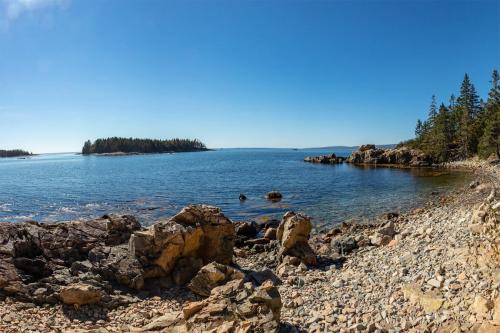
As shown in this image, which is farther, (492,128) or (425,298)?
(492,128)

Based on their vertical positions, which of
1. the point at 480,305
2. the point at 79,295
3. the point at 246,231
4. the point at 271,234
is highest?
the point at 480,305

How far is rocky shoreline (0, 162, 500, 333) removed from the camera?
995cm

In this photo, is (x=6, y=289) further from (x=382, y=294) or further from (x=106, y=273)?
(x=382, y=294)

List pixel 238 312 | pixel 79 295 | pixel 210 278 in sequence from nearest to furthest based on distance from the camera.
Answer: pixel 238 312
pixel 79 295
pixel 210 278

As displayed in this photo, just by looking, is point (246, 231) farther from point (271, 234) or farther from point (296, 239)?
point (296, 239)

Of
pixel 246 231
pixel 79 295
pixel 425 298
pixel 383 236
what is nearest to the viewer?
pixel 425 298

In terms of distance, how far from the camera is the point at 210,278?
1374cm

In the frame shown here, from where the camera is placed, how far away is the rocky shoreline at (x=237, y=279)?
392 inches

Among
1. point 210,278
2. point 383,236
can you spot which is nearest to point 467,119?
point 383,236

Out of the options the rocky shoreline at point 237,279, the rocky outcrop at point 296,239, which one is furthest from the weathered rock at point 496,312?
the rocky outcrop at point 296,239

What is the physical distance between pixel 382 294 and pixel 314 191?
37.7 m

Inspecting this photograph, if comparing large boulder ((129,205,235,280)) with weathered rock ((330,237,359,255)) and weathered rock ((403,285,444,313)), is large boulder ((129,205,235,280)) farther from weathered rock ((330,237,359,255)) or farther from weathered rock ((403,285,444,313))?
weathered rock ((403,285,444,313))

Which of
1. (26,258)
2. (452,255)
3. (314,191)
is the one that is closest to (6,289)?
(26,258)

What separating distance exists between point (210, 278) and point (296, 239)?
23.9ft
